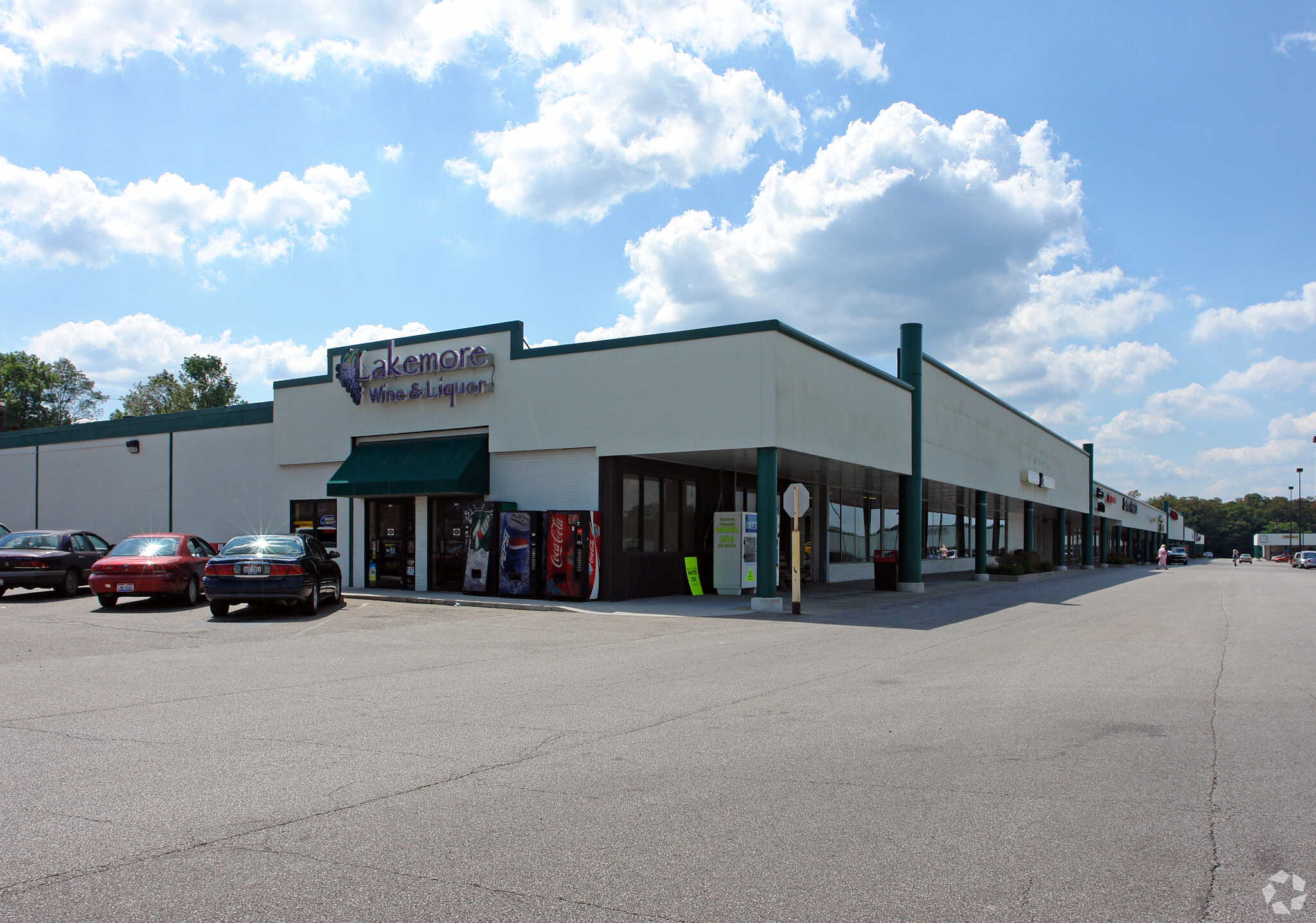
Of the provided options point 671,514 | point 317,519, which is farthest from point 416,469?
point 671,514

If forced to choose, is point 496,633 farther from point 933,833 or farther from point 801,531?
point 801,531

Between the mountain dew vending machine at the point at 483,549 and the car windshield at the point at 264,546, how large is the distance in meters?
4.91

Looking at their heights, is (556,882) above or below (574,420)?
below

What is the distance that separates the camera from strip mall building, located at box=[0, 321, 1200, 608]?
2088 cm

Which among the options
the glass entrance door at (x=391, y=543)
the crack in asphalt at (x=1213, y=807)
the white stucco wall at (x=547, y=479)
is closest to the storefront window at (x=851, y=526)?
the white stucco wall at (x=547, y=479)

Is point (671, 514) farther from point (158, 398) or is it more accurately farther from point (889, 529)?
point (158, 398)

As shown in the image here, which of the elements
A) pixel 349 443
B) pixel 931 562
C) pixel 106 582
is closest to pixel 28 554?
pixel 106 582

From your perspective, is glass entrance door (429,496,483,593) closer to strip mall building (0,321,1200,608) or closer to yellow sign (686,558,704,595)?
strip mall building (0,321,1200,608)

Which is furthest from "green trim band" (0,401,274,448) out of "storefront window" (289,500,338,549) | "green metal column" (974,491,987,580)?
"green metal column" (974,491,987,580)

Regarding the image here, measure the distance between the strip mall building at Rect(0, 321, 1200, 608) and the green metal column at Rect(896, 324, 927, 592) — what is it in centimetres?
6

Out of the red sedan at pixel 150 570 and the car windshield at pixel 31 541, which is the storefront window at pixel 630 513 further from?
the car windshield at pixel 31 541

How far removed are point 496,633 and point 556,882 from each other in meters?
11.2

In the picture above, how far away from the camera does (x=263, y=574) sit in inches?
664

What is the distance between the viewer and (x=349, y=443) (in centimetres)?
2589
